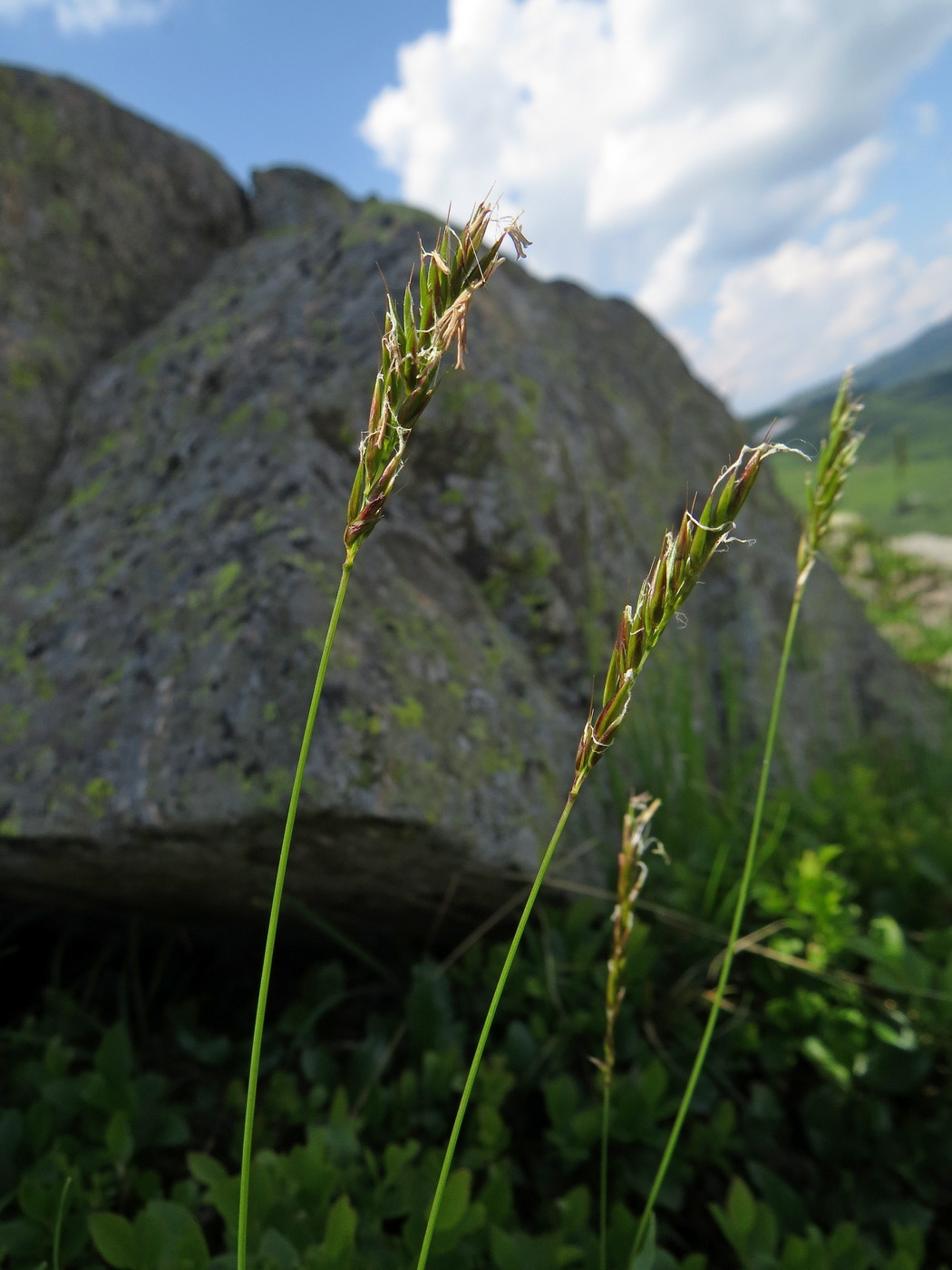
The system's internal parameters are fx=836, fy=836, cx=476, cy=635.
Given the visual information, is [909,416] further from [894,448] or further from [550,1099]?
[550,1099]

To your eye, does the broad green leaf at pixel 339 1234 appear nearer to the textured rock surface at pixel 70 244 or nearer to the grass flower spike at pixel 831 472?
the grass flower spike at pixel 831 472

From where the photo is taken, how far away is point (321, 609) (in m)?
2.30

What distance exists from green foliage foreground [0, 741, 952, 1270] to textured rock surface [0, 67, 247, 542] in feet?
6.87

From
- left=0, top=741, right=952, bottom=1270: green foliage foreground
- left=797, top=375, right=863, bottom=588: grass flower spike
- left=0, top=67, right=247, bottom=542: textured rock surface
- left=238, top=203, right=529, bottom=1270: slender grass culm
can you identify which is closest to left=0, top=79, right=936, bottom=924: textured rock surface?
left=0, top=67, right=247, bottom=542: textured rock surface

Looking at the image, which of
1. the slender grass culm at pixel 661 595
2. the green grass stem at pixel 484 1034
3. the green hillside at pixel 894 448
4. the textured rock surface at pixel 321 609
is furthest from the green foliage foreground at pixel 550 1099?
the green hillside at pixel 894 448

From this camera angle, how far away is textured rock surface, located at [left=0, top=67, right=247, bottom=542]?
339cm

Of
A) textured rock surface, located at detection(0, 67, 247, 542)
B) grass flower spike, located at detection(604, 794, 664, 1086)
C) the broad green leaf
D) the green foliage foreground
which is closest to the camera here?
grass flower spike, located at detection(604, 794, 664, 1086)

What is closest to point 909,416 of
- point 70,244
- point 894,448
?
point 894,448

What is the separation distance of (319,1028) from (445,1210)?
1.14 meters

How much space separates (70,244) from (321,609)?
2574 mm

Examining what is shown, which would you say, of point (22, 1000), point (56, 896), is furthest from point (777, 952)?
point (22, 1000)

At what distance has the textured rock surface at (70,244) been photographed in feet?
11.1

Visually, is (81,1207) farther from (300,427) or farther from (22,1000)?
(300,427)

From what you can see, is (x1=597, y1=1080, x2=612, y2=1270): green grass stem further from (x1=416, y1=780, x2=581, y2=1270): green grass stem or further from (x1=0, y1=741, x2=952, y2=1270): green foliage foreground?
(x1=416, y1=780, x2=581, y2=1270): green grass stem
